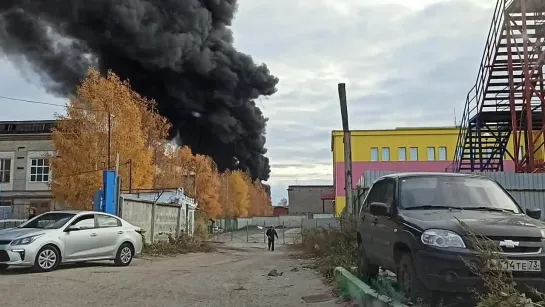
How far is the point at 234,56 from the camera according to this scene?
47.7 metres

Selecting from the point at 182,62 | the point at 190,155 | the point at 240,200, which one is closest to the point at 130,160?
the point at 182,62

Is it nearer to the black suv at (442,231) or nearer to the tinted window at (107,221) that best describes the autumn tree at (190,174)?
the tinted window at (107,221)

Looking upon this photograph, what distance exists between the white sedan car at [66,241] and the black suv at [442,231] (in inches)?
286

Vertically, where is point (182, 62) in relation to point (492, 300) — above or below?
above

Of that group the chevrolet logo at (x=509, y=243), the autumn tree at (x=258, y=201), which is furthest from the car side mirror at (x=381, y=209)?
the autumn tree at (x=258, y=201)

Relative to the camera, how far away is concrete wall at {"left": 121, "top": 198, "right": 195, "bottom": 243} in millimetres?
18688

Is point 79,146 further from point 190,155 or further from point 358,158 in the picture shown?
point 358,158

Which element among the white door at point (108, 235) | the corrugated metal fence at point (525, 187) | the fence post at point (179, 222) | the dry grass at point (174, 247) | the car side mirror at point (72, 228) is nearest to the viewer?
the car side mirror at point (72, 228)

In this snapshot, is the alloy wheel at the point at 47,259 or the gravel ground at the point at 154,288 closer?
the gravel ground at the point at 154,288

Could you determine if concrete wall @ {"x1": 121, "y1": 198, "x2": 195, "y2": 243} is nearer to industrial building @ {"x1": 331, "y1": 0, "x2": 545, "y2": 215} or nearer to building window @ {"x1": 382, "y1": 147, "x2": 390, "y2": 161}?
industrial building @ {"x1": 331, "y1": 0, "x2": 545, "y2": 215}

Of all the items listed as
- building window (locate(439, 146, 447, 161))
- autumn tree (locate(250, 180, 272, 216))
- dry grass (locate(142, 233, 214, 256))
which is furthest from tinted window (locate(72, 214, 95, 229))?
autumn tree (locate(250, 180, 272, 216))

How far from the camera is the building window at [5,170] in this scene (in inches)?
1865

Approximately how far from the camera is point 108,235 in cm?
1326

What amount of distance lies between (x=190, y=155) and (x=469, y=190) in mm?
47223
